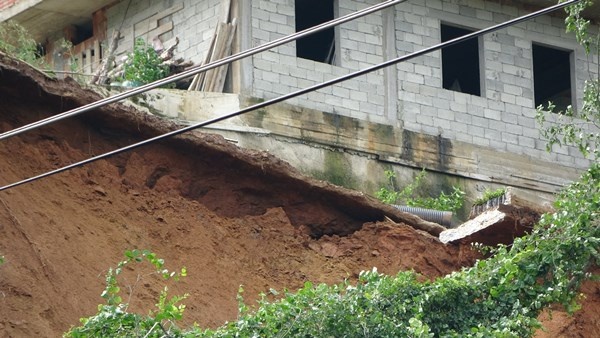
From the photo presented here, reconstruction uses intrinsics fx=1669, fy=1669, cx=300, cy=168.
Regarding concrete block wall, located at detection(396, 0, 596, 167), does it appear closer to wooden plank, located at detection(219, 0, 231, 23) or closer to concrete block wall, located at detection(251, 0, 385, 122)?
concrete block wall, located at detection(251, 0, 385, 122)

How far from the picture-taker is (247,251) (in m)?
18.0

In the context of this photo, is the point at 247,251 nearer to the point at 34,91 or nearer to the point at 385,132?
the point at 34,91

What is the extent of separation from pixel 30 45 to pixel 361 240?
610 centimetres

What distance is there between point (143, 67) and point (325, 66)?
8.85 feet

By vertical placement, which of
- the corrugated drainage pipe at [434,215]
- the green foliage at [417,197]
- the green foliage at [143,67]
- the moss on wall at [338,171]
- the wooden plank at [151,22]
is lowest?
the green foliage at [417,197]

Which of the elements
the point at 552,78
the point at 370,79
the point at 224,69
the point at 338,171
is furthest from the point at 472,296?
the point at 552,78

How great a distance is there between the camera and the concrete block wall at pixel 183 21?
80.3ft

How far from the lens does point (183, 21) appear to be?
985 inches

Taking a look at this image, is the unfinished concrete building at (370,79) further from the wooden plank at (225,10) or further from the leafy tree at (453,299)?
the leafy tree at (453,299)

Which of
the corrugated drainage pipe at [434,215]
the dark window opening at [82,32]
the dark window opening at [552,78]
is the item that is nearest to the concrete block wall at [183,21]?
the dark window opening at [82,32]

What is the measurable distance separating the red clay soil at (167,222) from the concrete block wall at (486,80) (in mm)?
6654

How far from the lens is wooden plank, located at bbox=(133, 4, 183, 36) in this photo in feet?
82.9

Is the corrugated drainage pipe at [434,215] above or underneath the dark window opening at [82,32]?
underneath

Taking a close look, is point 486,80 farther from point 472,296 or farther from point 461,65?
point 472,296
